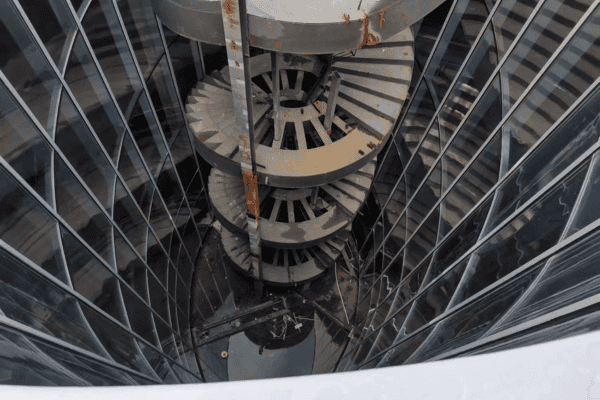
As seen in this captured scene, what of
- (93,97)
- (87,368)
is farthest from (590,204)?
(93,97)

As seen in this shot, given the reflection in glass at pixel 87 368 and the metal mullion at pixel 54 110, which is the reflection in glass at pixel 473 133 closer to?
the reflection in glass at pixel 87 368

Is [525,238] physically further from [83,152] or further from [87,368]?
[83,152]

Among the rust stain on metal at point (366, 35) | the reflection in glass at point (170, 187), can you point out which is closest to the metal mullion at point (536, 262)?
the rust stain on metal at point (366, 35)

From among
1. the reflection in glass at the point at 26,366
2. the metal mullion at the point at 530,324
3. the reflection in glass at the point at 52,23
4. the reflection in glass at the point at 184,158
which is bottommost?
the metal mullion at the point at 530,324

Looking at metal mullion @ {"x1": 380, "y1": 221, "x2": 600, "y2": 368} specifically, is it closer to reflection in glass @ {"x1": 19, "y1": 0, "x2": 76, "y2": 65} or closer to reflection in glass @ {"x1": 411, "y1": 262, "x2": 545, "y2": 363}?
reflection in glass @ {"x1": 411, "y1": 262, "x2": 545, "y2": 363}

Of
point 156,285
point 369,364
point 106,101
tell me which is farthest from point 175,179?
point 369,364

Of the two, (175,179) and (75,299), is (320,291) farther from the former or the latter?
(75,299)

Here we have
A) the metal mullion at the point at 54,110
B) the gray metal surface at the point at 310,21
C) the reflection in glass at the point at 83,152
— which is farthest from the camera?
the reflection in glass at the point at 83,152

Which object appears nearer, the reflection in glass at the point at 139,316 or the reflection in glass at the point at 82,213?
the reflection in glass at the point at 82,213
